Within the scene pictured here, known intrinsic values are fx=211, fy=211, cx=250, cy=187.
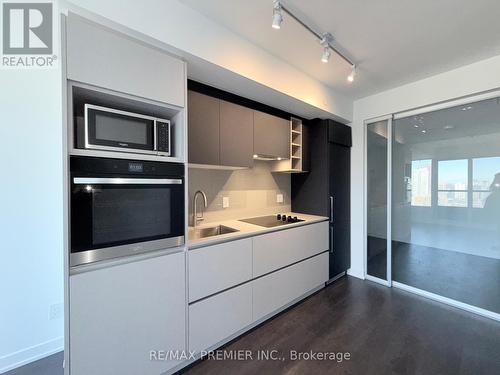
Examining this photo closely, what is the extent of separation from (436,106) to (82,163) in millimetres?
3567

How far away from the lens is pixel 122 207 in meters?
1.34

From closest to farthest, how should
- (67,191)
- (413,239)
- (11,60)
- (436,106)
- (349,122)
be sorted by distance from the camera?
(67,191) < (11,60) < (436,106) < (413,239) < (349,122)

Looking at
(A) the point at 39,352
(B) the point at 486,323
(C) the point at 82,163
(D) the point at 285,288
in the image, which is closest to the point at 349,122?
(D) the point at 285,288

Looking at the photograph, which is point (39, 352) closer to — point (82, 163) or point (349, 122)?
point (82, 163)

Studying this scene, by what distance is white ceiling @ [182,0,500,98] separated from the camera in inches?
59.8

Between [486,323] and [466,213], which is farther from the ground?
[466,213]

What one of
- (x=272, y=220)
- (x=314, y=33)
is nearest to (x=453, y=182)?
(x=272, y=220)

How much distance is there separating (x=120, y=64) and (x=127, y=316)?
5.13 feet

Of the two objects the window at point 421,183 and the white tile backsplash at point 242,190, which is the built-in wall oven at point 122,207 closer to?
the white tile backsplash at point 242,190

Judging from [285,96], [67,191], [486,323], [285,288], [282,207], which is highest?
[285,96]

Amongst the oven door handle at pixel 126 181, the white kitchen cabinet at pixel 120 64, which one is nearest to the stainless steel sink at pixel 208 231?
the oven door handle at pixel 126 181

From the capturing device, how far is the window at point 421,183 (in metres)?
2.61

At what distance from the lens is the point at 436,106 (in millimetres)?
2545

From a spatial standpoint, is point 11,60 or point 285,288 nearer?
point 11,60
